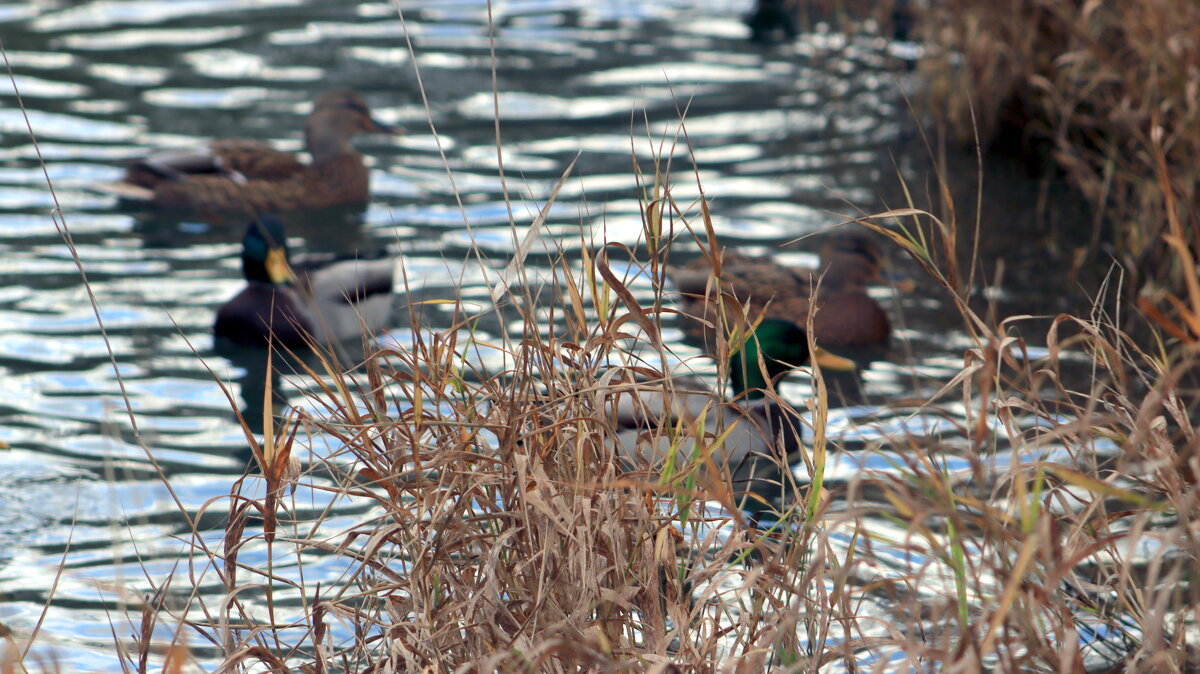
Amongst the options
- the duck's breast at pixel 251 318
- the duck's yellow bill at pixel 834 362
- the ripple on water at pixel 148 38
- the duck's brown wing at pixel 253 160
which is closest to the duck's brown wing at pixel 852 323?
the duck's yellow bill at pixel 834 362

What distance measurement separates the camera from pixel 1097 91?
22.6ft

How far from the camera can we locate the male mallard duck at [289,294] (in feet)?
18.4

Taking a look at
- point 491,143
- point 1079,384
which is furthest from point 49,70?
point 1079,384

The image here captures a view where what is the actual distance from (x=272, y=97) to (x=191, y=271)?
9.15ft

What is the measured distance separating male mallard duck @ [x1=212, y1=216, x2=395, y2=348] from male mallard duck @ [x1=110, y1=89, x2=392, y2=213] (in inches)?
45.1

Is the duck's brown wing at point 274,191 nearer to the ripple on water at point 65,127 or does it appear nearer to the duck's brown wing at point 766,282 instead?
the ripple on water at point 65,127

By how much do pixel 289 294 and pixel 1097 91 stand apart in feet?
13.4

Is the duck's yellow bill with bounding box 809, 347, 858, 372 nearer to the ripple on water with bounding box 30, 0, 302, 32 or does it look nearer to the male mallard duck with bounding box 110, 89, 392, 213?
the male mallard duck with bounding box 110, 89, 392, 213

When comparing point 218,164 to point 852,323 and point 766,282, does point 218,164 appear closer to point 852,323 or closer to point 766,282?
point 766,282

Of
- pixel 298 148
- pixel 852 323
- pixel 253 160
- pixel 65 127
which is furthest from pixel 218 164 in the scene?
pixel 852 323

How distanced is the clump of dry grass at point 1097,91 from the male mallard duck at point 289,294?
2658 mm

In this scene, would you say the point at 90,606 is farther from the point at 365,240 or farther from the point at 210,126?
the point at 210,126

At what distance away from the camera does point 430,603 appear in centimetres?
254

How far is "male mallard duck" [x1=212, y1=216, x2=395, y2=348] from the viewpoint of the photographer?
5617 mm
